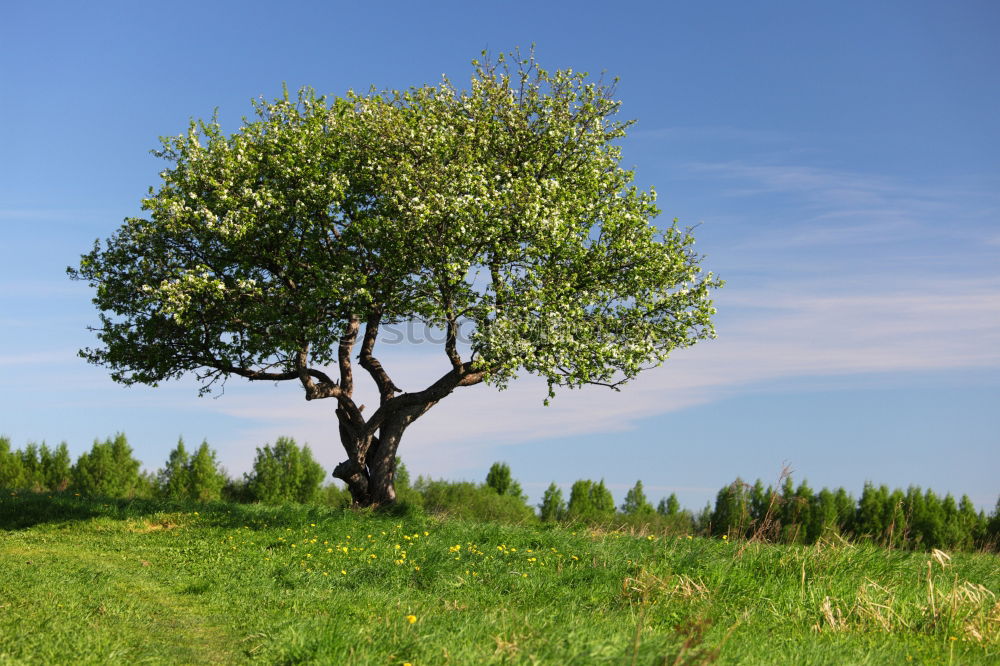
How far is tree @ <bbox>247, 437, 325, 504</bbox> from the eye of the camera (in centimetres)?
5253

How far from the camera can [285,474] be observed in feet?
176

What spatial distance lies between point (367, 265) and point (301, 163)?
3.22m

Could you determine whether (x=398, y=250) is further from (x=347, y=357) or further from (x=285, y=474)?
(x=285, y=474)

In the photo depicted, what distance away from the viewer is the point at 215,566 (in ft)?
49.4

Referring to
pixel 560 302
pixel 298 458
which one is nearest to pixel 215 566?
pixel 560 302

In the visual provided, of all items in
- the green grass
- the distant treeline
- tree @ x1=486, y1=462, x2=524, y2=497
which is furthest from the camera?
tree @ x1=486, y1=462, x2=524, y2=497

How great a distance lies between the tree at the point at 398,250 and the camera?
757 inches

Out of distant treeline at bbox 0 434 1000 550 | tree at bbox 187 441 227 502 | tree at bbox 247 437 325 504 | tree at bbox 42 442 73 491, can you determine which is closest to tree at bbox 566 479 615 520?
distant treeline at bbox 0 434 1000 550

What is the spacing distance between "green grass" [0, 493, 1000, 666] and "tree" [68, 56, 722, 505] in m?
5.42

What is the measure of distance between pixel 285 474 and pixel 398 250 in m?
38.8

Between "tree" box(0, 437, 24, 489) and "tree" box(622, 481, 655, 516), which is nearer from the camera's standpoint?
"tree" box(0, 437, 24, 489)

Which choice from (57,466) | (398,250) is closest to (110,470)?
(57,466)

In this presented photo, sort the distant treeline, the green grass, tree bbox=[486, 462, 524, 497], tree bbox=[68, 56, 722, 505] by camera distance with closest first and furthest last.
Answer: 1. the green grass
2. tree bbox=[68, 56, 722, 505]
3. the distant treeline
4. tree bbox=[486, 462, 524, 497]

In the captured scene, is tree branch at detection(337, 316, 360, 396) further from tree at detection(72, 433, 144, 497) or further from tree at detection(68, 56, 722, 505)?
tree at detection(72, 433, 144, 497)
